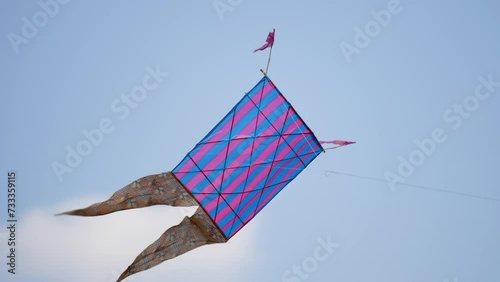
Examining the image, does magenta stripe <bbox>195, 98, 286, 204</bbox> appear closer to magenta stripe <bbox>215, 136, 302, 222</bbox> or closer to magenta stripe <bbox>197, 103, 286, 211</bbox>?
magenta stripe <bbox>197, 103, 286, 211</bbox>

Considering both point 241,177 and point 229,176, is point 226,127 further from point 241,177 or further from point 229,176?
point 241,177

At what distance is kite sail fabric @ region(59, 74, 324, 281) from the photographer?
12914 mm

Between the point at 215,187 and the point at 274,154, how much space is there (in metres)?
1.64

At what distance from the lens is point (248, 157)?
1338 cm

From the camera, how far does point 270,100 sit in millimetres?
12984

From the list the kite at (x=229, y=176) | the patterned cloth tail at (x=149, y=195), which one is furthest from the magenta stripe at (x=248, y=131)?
the patterned cloth tail at (x=149, y=195)

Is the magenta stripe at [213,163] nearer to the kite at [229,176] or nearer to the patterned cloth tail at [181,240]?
the kite at [229,176]

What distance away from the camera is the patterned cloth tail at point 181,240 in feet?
44.0

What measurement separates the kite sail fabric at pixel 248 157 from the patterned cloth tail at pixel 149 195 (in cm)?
36

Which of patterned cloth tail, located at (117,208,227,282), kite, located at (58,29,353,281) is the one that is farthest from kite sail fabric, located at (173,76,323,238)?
patterned cloth tail, located at (117,208,227,282)

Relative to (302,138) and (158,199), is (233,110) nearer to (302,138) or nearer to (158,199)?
(302,138)

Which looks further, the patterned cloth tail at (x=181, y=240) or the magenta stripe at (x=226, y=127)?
the patterned cloth tail at (x=181, y=240)

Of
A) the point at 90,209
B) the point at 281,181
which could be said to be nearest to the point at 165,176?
the point at 90,209

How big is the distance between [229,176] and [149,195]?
1969mm
